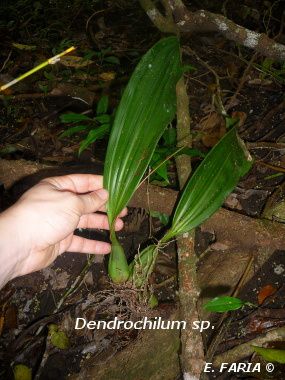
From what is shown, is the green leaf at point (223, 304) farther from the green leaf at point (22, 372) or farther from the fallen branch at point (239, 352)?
the green leaf at point (22, 372)

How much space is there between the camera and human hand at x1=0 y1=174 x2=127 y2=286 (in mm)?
1171

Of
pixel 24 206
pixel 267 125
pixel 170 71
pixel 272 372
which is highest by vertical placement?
pixel 170 71

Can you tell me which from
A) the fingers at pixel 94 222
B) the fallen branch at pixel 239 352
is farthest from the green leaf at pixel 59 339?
the fallen branch at pixel 239 352

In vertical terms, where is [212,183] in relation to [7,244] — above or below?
below

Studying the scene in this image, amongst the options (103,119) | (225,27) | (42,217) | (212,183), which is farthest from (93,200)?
(225,27)

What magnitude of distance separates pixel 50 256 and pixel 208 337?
80 cm

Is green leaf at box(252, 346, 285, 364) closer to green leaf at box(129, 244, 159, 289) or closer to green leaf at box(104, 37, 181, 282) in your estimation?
green leaf at box(129, 244, 159, 289)

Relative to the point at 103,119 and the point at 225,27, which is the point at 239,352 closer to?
the point at 103,119

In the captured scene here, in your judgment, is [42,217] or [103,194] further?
[103,194]

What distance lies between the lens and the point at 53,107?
2820 millimetres

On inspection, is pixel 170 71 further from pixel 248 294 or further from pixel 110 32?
pixel 110 32

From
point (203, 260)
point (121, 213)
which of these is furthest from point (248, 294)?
point (121, 213)

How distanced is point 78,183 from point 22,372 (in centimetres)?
91

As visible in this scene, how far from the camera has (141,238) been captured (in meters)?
2.07
